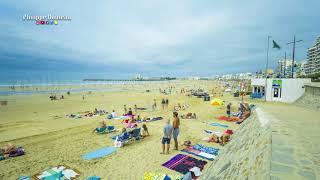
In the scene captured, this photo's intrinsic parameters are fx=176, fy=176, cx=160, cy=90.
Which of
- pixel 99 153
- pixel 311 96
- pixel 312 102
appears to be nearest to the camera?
pixel 99 153

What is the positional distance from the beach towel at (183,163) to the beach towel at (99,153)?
3.30m

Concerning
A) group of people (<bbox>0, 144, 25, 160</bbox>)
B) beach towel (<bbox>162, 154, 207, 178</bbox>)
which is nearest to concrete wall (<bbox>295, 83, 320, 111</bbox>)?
beach towel (<bbox>162, 154, 207, 178</bbox>)

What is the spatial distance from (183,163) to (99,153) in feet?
14.5

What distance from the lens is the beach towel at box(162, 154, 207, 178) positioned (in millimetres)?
7348

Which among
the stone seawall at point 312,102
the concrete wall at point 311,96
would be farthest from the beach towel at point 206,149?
the concrete wall at point 311,96

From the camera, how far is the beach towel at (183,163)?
7.35 meters

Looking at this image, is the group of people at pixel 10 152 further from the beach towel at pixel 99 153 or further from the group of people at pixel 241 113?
the group of people at pixel 241 113

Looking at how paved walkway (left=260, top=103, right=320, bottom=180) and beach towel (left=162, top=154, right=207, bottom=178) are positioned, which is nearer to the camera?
paved walkway (left=260, top=103, right=320, bottom=180)

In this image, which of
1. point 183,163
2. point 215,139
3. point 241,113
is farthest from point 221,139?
point 241,113

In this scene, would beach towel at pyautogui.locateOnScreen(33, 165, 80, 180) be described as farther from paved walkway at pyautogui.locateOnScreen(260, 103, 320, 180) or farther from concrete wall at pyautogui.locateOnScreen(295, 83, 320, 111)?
concrete wall at pyautogui.locateOnScreen(295, 83, 320, 111)

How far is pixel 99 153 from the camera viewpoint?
919cm

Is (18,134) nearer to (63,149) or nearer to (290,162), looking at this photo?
(63,149)

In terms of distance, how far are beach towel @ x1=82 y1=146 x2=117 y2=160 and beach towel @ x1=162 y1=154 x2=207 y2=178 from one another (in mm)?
3302

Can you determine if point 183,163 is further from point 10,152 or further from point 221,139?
point 10,152
